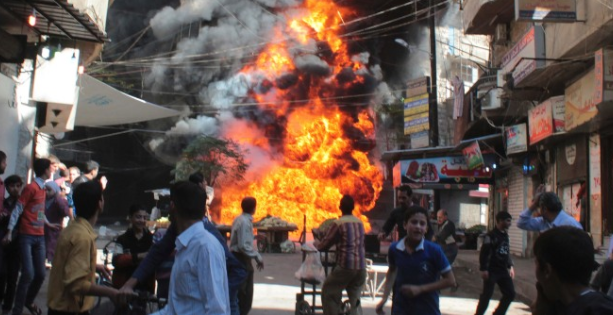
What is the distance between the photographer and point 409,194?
7.73 m

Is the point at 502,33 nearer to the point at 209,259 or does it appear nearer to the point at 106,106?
the point at 106,106

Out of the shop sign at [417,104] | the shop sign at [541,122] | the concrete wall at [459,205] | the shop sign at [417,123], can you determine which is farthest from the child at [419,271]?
the concrete wall at [459,205]

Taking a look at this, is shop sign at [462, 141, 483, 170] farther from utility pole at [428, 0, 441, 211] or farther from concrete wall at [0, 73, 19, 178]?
concrete wall at [0, 73, 19, 178]

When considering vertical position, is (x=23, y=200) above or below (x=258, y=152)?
below

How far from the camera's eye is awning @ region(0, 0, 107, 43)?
721cm

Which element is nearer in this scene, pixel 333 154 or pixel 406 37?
pixel 333 154

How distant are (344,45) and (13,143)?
93.5 ft

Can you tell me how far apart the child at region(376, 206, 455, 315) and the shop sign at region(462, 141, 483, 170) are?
49.1 ft

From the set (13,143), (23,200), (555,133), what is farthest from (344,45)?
(23,200)

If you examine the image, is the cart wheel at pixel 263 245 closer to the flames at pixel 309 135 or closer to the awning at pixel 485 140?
the awning at pixel 485 140

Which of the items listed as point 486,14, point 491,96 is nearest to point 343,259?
point 491,96

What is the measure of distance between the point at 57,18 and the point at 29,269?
3.53m

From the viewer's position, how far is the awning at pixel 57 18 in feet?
23.7

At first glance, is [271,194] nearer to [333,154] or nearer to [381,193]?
[333,154]
